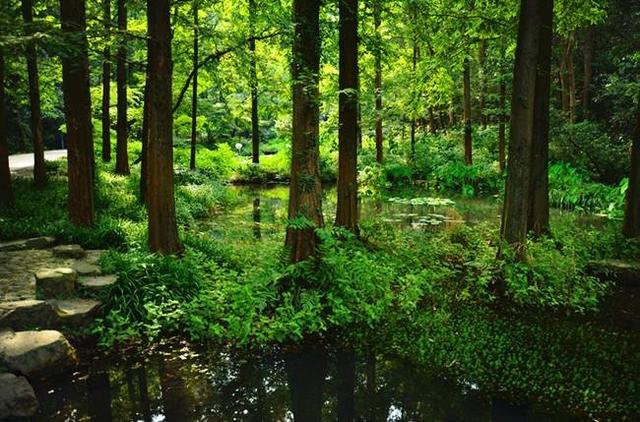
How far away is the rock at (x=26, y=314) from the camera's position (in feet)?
21.0

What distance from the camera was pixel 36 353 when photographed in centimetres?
590

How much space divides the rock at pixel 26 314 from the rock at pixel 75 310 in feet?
0.45

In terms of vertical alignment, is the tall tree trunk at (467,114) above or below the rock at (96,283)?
above

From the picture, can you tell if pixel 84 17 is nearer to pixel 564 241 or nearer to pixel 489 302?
pixel 489 302

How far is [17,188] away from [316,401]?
11672 millimetres

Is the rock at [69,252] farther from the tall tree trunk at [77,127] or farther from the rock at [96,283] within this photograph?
the rock at [96,283]

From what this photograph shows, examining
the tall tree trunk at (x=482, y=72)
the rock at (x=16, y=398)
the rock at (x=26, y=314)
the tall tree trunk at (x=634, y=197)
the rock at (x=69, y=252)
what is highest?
the tall tree trunk at (x=482, y=72)

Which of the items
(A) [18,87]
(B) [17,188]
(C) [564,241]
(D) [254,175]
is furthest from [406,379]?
(D) [254,175]

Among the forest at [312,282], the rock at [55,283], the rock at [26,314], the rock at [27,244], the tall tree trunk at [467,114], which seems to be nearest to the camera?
the forest at [312,282]

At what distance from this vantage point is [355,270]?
8438 millimetres

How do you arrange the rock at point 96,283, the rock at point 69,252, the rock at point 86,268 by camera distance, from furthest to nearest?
the rock at point 69,252 → the rock at point 86,268 → the rock at point 96,283

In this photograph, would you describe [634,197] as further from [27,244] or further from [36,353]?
[27,244]

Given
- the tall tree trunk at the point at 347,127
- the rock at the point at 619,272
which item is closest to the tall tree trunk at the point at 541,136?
the rock at the point at 619,272

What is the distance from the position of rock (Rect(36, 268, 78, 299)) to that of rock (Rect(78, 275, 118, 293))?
180 millimetres
